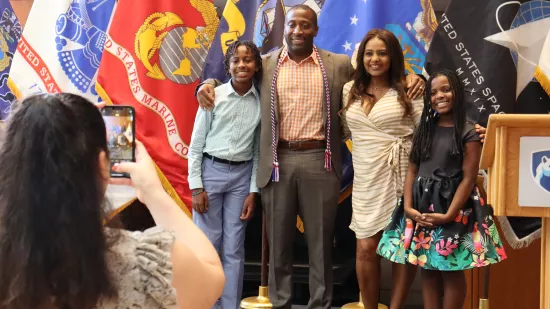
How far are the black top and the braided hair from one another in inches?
0.7

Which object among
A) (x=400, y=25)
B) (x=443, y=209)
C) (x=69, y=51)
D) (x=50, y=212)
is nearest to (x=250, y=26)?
(x=400, y=25)

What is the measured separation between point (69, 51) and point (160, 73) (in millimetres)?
619

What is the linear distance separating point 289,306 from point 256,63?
4.10ft

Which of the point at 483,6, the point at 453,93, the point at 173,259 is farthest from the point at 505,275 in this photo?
the point at 173,259

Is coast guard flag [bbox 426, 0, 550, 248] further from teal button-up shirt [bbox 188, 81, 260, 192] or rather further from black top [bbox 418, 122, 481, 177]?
teal button-up shirt [bbox 188, 81, 260, 192]

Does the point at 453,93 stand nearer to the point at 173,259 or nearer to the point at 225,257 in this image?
the point at 225,257

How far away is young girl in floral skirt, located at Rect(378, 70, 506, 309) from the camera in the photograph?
285 cm

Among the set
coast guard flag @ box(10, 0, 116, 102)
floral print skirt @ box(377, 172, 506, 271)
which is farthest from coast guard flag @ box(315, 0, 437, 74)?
coast guard flag @ box(10, 0, 116, 102)

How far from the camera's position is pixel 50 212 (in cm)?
99

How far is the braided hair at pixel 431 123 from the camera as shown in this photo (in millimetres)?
2957

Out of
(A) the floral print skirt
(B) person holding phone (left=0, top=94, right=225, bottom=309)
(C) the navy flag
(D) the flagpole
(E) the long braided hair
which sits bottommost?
(D) the flagpole

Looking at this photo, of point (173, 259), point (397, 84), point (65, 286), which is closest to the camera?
point (65, 286)

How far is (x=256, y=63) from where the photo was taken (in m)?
3.56

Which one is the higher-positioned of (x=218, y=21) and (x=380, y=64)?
(x=218, y=21)
